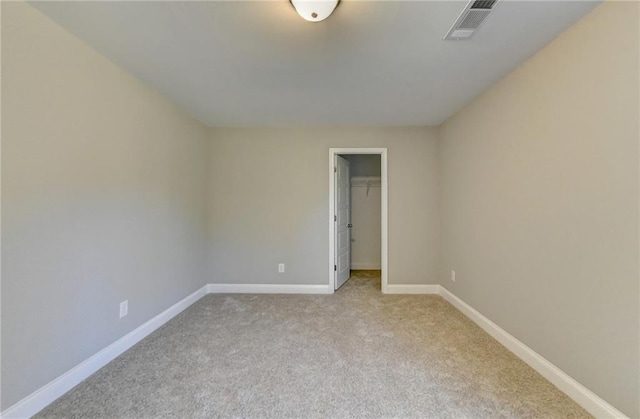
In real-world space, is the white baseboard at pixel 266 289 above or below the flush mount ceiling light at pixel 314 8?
below

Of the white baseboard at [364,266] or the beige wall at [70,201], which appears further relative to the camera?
the white baseboard at [364,266]

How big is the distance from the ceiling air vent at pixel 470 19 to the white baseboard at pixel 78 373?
3.34m

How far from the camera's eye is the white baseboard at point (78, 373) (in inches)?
57.2

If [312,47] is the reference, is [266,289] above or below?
below

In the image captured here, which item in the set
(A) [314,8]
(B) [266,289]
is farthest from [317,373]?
(A) [314,8]

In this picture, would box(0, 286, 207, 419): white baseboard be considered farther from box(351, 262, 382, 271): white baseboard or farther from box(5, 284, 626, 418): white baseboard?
box(351, 262, 382, 271): white baseboard

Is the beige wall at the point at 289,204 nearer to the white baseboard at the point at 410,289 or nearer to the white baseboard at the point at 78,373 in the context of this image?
the white baseboard at the point at 410,289

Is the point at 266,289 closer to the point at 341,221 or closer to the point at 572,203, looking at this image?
the point at 341,221

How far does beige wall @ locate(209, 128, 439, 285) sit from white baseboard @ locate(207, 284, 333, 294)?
0.20 feet

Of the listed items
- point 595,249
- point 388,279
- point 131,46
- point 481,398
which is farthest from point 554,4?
point 388,279

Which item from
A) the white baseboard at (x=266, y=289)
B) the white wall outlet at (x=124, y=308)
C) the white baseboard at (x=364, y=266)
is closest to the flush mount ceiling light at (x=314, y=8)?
the white wall outlet at (x=124, y=308)

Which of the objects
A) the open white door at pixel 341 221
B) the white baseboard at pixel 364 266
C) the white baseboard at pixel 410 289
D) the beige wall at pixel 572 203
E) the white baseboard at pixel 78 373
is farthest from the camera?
the white baseboard at pixel 364 266

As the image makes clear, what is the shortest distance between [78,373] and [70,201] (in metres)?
1.18

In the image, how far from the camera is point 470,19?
5.07 feet
